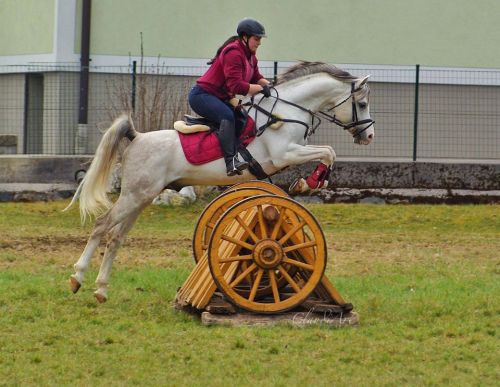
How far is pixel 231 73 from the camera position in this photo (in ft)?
34.8

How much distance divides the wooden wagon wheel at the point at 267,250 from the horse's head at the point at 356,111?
1.64 m

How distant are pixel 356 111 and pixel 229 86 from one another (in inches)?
51.4

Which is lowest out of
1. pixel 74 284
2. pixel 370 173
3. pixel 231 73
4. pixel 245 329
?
pixel 245 329

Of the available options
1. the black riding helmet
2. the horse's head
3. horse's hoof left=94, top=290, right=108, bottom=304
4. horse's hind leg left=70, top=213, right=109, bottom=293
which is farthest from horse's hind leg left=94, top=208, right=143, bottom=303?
the horse's head

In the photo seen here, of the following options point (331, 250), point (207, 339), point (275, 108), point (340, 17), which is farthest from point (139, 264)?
point (340, 17)

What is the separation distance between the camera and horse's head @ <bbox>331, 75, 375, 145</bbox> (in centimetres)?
1120

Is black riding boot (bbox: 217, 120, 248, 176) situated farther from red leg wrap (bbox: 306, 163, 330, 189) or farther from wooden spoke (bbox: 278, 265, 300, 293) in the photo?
wooden spoke (bbox: 278, 265, 300, 293)

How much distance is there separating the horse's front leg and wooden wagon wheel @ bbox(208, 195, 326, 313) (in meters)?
0.74

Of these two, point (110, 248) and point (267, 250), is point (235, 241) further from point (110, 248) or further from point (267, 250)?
point (110, 248)

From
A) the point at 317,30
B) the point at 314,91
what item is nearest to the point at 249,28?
the point at 314,91

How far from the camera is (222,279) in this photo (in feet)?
32.2

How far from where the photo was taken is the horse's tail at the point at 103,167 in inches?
435

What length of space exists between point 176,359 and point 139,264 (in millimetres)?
5415

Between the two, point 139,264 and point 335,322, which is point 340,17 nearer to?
point 139,264
